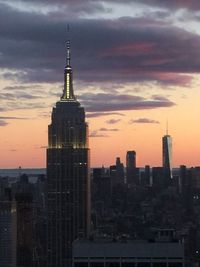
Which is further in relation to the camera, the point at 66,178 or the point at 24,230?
the point at 66,178

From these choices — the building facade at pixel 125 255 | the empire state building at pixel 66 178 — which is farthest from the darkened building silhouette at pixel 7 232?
the building facade at pixel 125 255

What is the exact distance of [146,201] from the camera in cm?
16738

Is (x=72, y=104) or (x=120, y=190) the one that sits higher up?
(x=72, y=104)

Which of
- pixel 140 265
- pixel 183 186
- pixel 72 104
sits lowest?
pixel 140 265

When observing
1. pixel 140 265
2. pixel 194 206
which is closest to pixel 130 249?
pixel 140 265

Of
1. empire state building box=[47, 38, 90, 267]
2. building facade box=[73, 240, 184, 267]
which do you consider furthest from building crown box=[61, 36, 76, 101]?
building facade box=[73, 240, 184, 267]

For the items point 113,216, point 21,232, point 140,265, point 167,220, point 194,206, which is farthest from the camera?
point 194,206

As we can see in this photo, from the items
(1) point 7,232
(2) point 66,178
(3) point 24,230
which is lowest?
(1) point 7,232

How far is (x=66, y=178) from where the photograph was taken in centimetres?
14625

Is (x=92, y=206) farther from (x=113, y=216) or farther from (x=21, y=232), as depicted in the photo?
(x=21, y=232)

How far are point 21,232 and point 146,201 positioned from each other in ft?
132

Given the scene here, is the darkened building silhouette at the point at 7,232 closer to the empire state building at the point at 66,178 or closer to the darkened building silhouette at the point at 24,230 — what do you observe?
the darkened building silhouette at the point at 24,230

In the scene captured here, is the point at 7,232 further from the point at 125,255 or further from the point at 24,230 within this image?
the point at 125,255

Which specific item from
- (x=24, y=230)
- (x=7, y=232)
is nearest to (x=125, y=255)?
(x=7, y=232)
